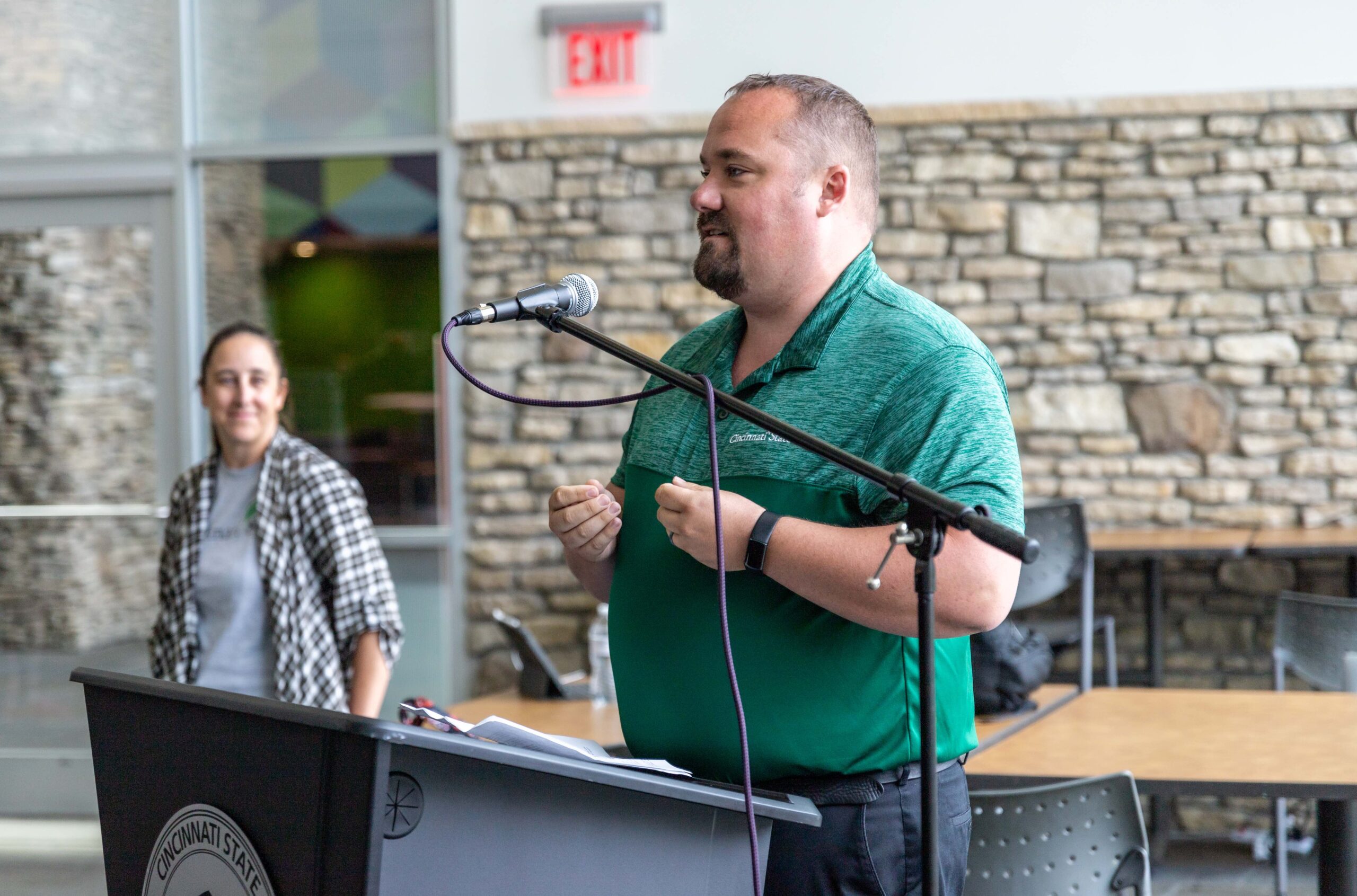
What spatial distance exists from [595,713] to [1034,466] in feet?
7.97

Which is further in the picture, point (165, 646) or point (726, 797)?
point (165, 646)

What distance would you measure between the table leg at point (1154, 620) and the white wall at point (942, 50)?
5.71ft

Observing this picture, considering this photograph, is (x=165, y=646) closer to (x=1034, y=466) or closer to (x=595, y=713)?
(x=595, y=713)

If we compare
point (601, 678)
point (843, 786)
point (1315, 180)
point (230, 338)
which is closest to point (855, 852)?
point (843, 786)

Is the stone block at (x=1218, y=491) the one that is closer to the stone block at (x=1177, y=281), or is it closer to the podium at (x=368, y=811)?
the stone block at (x=1177, y=281)

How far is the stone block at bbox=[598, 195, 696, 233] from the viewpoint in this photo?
16.3ft

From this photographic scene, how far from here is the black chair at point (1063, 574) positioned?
12.4ft

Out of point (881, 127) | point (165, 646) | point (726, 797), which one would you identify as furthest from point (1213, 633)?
point (726, 797)

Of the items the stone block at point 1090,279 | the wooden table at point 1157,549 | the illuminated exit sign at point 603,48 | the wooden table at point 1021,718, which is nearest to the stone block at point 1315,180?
the stone block at point 1090,279

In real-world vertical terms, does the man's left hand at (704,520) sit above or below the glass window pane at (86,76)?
below

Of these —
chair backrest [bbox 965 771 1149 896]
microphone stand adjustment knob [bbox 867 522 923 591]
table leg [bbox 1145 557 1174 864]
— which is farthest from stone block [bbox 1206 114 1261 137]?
microphone stand adjustment knob [bbox 867 522 923 591]

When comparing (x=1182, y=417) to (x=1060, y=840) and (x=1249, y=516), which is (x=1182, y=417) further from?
(x=1060, y=840)

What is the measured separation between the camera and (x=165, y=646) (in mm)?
2764

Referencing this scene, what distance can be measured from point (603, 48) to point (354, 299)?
4.60 ft
